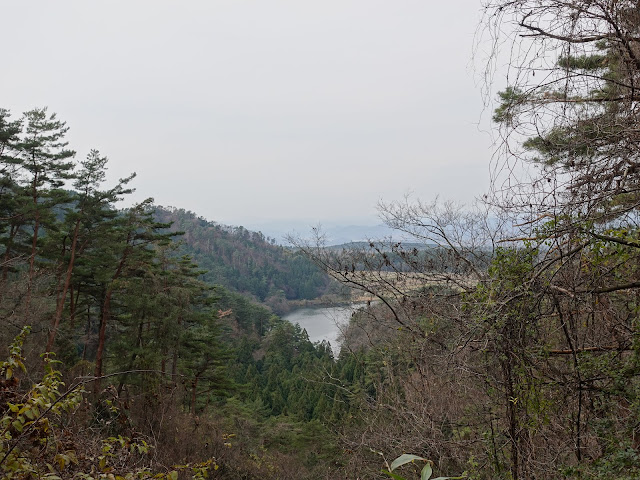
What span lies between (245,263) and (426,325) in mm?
64279

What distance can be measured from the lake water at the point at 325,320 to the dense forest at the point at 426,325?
1.64 ft

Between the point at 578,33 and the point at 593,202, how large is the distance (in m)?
0.81

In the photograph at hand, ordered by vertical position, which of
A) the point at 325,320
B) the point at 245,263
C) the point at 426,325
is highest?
the point at 245,263

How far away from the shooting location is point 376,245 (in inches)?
232

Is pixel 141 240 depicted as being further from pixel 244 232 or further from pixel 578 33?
pixel 244 232

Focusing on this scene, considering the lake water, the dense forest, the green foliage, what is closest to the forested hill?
the lake water

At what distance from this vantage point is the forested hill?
193 feet

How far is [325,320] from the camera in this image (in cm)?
4859

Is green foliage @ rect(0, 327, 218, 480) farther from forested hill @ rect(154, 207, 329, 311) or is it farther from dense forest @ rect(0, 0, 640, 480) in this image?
forested hill @ rect(154, 207, 329, 311)

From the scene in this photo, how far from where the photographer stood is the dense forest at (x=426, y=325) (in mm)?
2090

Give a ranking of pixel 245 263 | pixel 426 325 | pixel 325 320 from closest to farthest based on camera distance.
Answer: pixel 426 325, pixel 325 320, pixel 245 263

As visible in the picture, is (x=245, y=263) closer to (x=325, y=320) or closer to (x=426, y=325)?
(x=325, y=320)

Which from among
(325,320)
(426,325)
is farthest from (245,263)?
(426,325)


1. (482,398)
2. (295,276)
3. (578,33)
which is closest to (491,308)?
(578,33)
